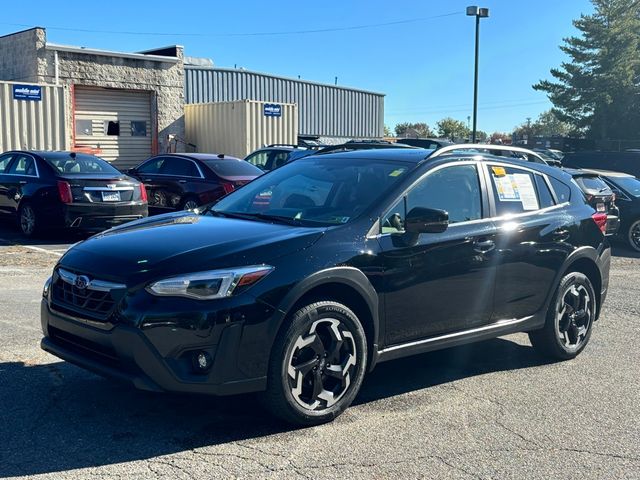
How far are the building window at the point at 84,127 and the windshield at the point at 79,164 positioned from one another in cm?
1022

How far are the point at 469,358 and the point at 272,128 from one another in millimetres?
19324

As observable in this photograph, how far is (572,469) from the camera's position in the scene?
395cm

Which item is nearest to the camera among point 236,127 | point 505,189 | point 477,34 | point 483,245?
point 483,245

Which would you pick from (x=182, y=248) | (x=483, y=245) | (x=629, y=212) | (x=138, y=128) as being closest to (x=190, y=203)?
(x=629, y=212)

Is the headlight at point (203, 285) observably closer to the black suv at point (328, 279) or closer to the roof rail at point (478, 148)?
the black suv at point (328, 279)

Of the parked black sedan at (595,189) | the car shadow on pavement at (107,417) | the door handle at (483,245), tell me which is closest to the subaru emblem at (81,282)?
the car shadow on pavement at (107,417)

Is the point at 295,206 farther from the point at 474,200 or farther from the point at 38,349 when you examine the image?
the point at 38,349

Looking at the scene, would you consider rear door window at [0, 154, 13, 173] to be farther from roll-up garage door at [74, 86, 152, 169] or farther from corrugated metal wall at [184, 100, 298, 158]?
corrugated metal wall at [184, 100, 298, 158]

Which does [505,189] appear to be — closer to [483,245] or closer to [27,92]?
[483,245]

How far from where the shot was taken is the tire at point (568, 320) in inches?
235

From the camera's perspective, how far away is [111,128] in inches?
915

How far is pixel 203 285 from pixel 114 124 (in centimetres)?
2063

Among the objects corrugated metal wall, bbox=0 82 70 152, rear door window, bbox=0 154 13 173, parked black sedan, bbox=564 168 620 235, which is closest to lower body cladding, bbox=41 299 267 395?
parked black sedan, bbox=564 168 620 235

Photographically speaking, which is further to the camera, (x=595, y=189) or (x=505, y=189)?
(x=595, y=189)
